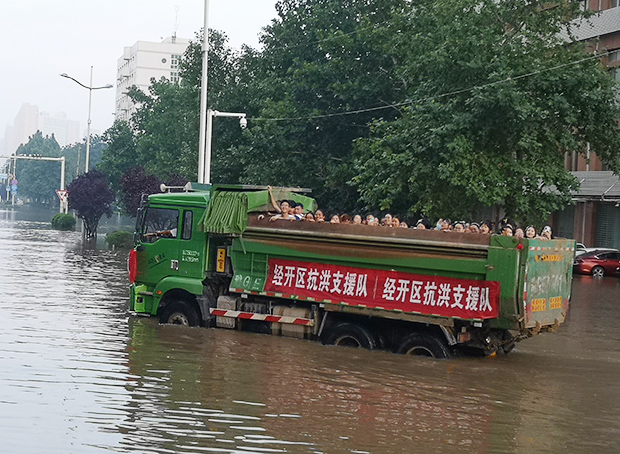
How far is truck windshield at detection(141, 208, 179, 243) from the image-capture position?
59.4ft

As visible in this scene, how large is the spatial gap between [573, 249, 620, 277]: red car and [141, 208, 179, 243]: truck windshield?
3323 centimetres

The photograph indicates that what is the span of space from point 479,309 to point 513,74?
19.7 m

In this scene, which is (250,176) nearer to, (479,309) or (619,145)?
(619,145)

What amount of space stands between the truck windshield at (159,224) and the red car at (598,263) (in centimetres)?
3323

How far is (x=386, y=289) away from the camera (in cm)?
1581

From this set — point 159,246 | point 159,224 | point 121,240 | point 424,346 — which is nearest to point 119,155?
point 121,240

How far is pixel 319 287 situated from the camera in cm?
1644

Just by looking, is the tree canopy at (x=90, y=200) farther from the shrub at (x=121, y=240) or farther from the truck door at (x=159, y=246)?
the truck door at (x=159, y=246)

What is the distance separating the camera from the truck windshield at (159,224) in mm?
18094

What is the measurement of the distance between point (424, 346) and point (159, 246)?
17.6 feet

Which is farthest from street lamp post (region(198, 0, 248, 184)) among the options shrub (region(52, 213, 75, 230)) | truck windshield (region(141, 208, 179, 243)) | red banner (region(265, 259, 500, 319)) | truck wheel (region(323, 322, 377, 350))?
shrub (region(52, 213, 75, 230))

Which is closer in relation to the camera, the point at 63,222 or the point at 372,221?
the point at 372,221

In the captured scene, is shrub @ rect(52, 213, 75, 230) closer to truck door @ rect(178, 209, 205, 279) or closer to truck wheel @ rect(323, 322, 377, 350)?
truck door @ rect(178, 209, 205, 279)

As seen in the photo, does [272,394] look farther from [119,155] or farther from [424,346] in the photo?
[119,155]
